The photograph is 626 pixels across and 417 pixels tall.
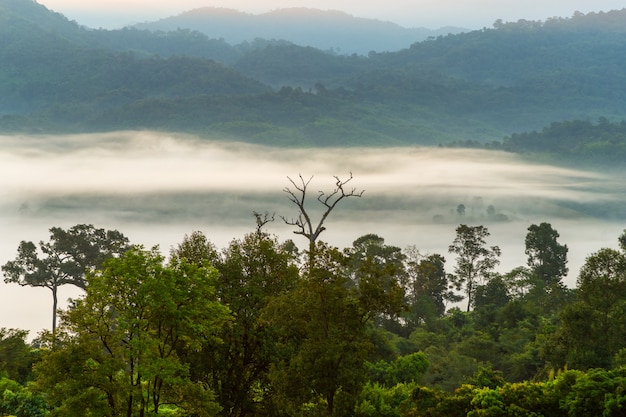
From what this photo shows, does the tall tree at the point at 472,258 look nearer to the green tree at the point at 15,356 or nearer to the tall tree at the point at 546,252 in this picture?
the tall tree at the point at 546,252

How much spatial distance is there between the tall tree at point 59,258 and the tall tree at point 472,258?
44.4m

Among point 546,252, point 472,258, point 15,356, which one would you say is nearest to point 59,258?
point 15,356

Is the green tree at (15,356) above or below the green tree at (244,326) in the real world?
below

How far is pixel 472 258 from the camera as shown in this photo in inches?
4193

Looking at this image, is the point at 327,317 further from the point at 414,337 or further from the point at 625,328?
the point at 414,337

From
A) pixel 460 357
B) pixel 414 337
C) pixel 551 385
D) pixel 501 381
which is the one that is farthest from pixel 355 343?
pixel 414 337

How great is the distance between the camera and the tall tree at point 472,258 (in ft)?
346

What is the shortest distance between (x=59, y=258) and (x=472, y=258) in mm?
53636

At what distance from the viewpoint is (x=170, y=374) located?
27.6m

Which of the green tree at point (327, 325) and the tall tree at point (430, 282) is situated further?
the tall tree at point (430, 282)

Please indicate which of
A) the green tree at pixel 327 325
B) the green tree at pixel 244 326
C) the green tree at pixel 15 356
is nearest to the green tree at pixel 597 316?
the green tree at pixel 327 325

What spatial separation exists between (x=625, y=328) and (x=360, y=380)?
24.3 meters

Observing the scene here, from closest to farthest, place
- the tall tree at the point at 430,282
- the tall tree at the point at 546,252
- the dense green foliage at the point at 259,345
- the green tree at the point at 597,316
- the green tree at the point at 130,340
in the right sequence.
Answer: the green tree at the point at 130,340, the dense green foliage at the point at 259,345, the green tree at the point at 597,316, the tall tree at the point at 430,282, the tall tree at the point at 546,252

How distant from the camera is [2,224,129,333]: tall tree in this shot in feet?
301
